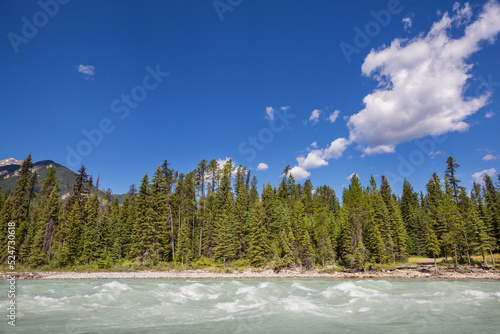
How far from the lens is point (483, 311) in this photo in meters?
12.7

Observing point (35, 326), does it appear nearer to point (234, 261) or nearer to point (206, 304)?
point (206, 304)

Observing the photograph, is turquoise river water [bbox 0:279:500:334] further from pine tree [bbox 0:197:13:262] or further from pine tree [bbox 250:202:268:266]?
pine tree [bbox 0:197:13:262]

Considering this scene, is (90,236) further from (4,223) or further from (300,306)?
(300,306)

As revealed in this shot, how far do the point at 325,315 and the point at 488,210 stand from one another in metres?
65.1

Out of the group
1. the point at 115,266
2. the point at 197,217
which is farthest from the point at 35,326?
the point at 197,217

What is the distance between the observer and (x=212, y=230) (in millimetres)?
53281

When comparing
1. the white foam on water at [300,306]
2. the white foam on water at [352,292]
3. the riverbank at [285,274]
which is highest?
the white foam on water at [300,306]

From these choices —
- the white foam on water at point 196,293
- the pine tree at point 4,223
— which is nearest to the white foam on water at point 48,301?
Result: the white foam on water at point 196,293

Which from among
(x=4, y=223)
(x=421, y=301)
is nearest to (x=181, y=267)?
(x=4, y=223)

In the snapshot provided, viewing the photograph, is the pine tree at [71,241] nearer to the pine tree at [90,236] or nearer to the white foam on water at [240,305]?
the pine tree at [90,236]

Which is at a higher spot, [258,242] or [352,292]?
[258,242]

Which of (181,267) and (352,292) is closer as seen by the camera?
(352,292)

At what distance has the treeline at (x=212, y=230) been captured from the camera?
45.3 m

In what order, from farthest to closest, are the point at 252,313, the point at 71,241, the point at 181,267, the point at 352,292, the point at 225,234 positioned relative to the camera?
the point at 225,234
the point at 181,267
the point at 71,241
the point at 352,292
the point at 252,313
